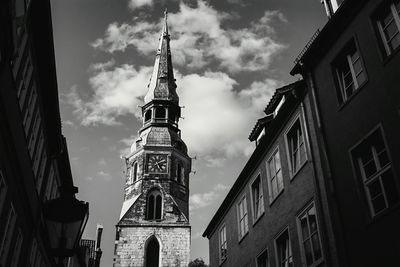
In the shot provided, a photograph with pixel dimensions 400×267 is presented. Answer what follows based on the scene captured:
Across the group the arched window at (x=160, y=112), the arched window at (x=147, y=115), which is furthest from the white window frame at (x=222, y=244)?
the arched window at (x=147, y=115)

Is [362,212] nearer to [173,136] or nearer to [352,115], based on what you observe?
[352,115]

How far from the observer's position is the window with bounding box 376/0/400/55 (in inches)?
390

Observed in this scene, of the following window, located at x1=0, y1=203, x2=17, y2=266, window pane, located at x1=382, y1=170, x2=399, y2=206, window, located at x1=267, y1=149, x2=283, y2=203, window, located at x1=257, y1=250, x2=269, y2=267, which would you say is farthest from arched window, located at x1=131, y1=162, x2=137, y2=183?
window pane, located at x1=382, y1=170, x2=399, y2=206

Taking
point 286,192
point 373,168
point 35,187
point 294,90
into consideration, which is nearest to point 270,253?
point 286,192

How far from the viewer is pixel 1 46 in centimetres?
909

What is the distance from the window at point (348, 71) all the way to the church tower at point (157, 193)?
3050 cm

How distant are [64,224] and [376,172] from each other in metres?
6.26

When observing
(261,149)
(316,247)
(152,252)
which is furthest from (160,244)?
(316,247)

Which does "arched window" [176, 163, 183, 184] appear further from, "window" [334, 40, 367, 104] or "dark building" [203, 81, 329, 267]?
"window" [334, 40, 367, 104]

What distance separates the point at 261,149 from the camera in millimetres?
16734

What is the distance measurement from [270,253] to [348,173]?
5162 mm

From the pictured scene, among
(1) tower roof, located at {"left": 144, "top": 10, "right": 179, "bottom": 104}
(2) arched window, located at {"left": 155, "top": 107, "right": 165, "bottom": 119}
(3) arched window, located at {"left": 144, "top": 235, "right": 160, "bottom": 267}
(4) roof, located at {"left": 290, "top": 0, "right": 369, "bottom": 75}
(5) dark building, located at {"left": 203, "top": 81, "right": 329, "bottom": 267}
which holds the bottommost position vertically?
(5) dark building, located at {"left": 203, "top": 81, "right": 329, "bottom": 267}

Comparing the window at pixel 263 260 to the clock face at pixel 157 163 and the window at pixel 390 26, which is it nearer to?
the window at pixel 390 26

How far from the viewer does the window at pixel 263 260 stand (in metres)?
15.6
